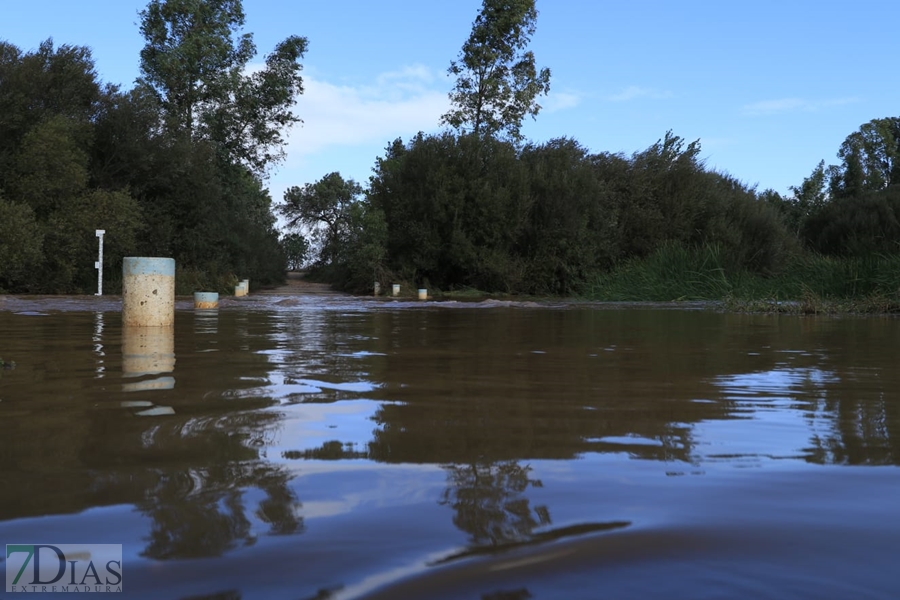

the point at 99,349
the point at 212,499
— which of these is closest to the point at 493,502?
the point at 212,499

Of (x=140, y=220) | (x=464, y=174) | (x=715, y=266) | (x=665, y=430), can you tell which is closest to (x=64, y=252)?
(x=140, y=220)

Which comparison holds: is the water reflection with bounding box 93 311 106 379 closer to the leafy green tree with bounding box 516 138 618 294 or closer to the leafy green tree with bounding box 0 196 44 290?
the leafy green tree with bounding box 0 196 44 290

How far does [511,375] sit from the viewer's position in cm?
473

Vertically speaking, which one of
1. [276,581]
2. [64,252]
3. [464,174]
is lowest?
[276,581]

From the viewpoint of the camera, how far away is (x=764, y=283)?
2200 cm

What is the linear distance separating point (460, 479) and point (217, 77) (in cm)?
3555

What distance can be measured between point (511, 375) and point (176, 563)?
332 cm

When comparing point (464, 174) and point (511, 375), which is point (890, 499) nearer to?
point (511, 375)

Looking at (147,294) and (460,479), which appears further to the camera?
(147,294)

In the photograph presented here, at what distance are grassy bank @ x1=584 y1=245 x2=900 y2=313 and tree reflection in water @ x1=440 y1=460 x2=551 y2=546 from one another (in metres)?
14.0

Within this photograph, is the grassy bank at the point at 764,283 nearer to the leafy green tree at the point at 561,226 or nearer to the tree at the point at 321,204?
the leafy green tree at the point at 561,226

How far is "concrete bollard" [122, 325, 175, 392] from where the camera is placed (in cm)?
416

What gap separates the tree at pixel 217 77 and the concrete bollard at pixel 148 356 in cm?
2615

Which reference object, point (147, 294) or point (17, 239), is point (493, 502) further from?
point (17, 239)
